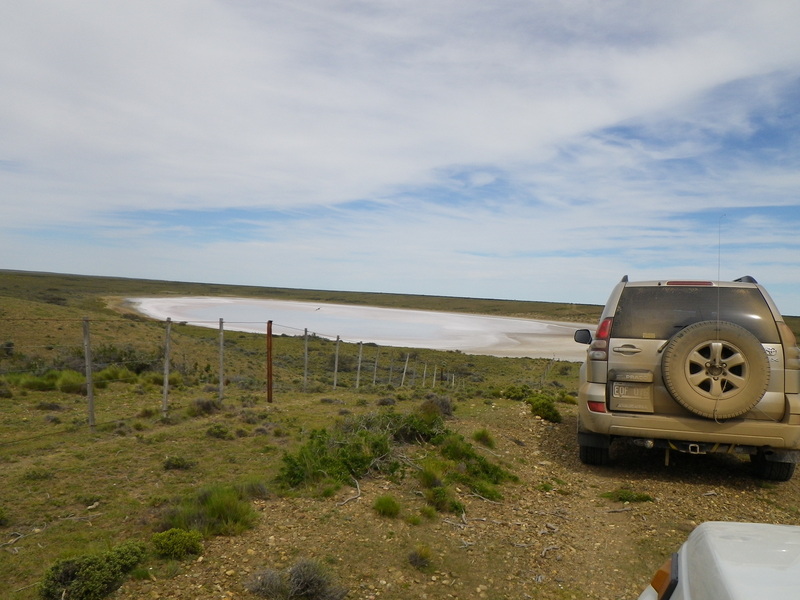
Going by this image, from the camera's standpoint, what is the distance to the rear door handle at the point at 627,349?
20.8ft

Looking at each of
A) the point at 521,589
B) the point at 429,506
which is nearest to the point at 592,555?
the point at 521,589

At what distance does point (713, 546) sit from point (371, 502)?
3.98m

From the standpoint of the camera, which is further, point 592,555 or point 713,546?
point 592,555

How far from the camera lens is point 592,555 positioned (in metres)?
4.82

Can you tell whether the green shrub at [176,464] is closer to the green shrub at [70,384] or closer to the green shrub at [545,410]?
the green shrub at [545,410]

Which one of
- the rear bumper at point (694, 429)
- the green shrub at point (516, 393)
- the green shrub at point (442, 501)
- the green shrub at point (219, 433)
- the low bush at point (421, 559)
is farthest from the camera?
the green shrub at point (516, 393)

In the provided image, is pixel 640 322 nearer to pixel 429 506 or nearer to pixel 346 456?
pixel 429 506

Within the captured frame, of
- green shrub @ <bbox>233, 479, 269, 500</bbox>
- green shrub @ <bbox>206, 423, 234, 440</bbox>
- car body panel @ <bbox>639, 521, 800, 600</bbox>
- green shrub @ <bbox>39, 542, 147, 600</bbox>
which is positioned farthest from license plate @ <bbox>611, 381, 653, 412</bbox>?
green shrub @ <bbox>206, 423, 234, 440</bbox>

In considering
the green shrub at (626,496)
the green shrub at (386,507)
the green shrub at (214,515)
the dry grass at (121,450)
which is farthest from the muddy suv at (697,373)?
the dry grass at (121,450)

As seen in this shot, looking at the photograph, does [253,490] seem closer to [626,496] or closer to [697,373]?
[626,496]

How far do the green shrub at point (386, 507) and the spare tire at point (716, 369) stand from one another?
3.22 m

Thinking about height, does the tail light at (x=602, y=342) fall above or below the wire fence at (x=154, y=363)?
above

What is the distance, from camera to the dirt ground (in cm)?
421

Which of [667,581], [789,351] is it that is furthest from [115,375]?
[667,581]
